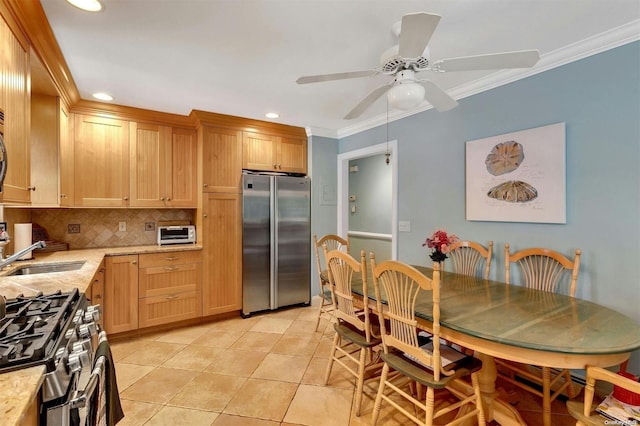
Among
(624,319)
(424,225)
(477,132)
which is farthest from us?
(424,225)

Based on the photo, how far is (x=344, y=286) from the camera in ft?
6.95

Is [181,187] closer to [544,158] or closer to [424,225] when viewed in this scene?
[424,225]

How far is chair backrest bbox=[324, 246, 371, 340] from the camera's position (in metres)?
1.97

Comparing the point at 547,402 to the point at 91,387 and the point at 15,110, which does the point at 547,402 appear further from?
the point at 15,110

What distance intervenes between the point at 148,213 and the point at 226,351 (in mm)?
1902

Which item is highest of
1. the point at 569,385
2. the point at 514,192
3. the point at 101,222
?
the point at 514,192

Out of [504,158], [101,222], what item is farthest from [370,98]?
[101,222]

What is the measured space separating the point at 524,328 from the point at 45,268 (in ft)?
10.6

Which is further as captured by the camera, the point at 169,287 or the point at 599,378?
the point at 169,287

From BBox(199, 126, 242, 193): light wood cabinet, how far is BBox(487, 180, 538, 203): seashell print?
2.67 metres

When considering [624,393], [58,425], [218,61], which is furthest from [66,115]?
[624,393]

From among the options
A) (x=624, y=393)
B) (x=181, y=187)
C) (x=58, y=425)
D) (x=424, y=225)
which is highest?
(x=181, y=187)

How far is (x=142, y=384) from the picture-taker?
2.30 meters

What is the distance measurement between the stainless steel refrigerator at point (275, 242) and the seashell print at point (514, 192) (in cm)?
220
